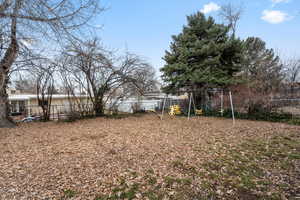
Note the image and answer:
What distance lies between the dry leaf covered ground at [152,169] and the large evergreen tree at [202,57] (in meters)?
5.60

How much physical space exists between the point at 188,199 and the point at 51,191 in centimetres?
176

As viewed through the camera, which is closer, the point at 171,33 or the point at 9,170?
the point at 9,170

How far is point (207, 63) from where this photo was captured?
8945 mm

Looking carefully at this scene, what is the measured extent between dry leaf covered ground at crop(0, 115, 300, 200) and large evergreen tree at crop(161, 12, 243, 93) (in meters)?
5.60

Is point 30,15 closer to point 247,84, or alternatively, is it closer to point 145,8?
point 145,8

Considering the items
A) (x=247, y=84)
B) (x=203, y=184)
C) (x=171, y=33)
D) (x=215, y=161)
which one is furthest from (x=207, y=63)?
(x=203, y=184)

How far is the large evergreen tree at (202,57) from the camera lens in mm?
8875

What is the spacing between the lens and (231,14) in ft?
47.2

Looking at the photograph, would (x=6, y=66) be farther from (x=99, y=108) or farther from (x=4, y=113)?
(x=99, y=108)

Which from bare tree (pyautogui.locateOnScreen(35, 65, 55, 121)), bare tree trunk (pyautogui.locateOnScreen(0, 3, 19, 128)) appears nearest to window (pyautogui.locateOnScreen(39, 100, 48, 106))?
bare tree (pyautogui.locateOnScreen(35, 65, 55, 121))

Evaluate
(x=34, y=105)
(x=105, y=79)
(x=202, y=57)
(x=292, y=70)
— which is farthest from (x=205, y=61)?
(x=292, y=70)

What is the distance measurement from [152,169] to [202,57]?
8554mm

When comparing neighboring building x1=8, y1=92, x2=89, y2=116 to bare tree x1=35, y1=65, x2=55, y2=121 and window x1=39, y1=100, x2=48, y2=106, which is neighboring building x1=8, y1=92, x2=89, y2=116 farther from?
bare tree x1=35, y1=65, x2=55, y2=121

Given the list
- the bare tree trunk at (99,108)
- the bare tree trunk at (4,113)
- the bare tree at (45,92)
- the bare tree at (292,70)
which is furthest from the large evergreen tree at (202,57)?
the bare tree at (292,70)
